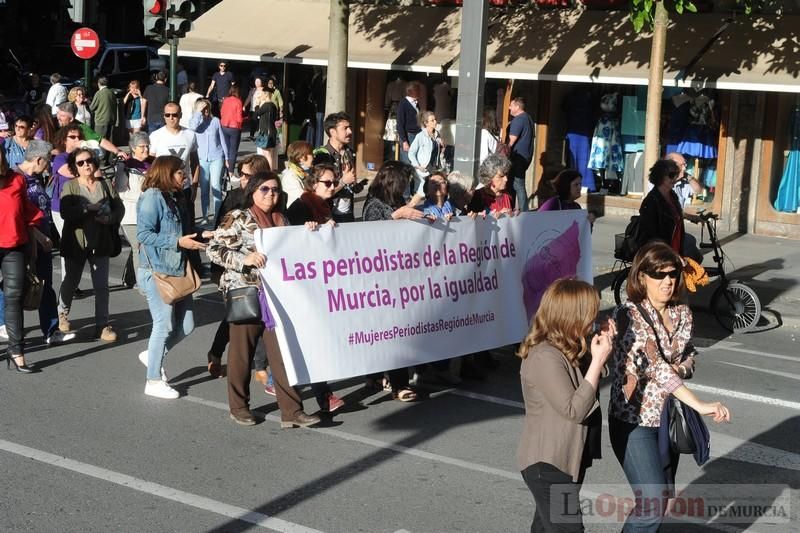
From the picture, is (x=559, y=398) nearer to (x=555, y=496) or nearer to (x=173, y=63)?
(x=555, y=496)

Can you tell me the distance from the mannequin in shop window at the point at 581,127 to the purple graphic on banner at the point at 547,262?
8811 mm

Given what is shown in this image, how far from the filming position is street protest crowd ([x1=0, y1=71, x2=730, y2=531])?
484 cm

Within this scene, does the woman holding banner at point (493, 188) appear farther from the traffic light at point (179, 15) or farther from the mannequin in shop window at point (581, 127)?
the mannequin in shop window at point (581, 127)

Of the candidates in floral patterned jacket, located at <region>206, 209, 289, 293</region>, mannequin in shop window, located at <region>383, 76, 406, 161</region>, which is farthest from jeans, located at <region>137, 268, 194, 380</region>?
mannequin in shop window, located at <region>383, 76, 406, 161</region>

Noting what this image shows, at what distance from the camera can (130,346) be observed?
991cm

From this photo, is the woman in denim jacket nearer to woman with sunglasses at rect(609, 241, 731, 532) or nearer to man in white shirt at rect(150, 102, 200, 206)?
woman with sunglasses at rect(609, 241, 731, 532)

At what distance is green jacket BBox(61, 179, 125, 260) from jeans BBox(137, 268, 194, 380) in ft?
5.56

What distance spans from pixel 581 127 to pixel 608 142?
0.51 meters

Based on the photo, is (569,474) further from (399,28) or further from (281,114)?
(281,114)

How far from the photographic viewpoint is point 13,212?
341 inches

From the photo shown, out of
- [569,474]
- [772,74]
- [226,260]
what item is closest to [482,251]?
[226,260]

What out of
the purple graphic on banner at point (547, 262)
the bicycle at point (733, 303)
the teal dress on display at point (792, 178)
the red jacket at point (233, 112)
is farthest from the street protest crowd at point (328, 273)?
the teal dress on display at point (792, 178)

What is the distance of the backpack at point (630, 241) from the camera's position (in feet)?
33.3

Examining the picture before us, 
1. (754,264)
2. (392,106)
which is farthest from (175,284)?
(392,106)
